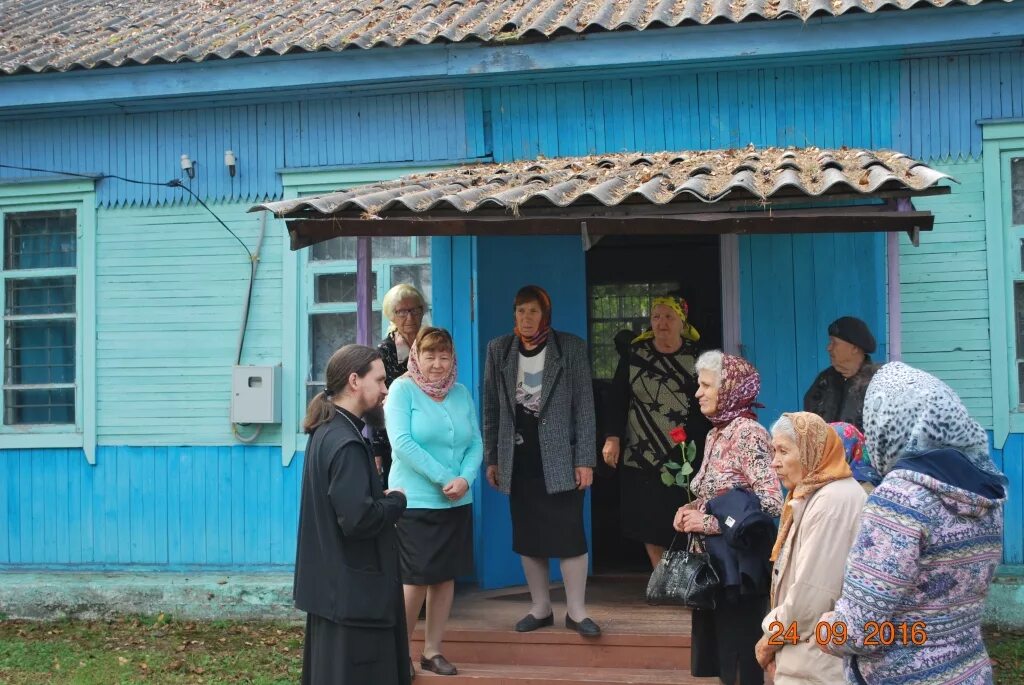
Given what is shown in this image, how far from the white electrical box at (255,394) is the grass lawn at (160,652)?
4.51ft

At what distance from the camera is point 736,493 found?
4.40m

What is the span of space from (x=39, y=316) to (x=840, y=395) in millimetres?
5760

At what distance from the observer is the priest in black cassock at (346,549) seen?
158 inches

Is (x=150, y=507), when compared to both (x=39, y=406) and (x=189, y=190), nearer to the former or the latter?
(x=39, y=406)

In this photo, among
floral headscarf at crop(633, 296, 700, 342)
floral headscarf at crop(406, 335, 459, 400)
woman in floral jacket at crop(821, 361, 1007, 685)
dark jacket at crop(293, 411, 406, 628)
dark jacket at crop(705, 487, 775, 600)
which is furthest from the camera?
floral headscarf at crop(633, 296, 700, 342)

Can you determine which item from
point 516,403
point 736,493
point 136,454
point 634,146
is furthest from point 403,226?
point 136,454

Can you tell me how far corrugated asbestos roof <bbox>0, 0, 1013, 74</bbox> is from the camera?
273 inches

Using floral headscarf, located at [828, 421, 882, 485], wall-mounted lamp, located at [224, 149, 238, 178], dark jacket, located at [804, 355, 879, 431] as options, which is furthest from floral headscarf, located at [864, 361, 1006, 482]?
wall-mounted lamp, located at [224, 149, 238, 178]

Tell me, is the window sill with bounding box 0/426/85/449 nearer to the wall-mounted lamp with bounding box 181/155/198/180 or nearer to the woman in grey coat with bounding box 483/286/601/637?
the wall-mounted lamp with bounding box 181/155/198/180

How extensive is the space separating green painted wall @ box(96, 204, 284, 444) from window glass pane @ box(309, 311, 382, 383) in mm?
234

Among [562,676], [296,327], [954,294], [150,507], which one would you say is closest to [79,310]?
[150,507]

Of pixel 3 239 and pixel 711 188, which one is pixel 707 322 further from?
pixel 3 239

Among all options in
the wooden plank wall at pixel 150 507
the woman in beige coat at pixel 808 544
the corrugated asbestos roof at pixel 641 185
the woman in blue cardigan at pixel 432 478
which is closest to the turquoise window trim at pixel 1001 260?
the corrugated asbestos roof at pixel 641 185

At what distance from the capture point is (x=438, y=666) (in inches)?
210
